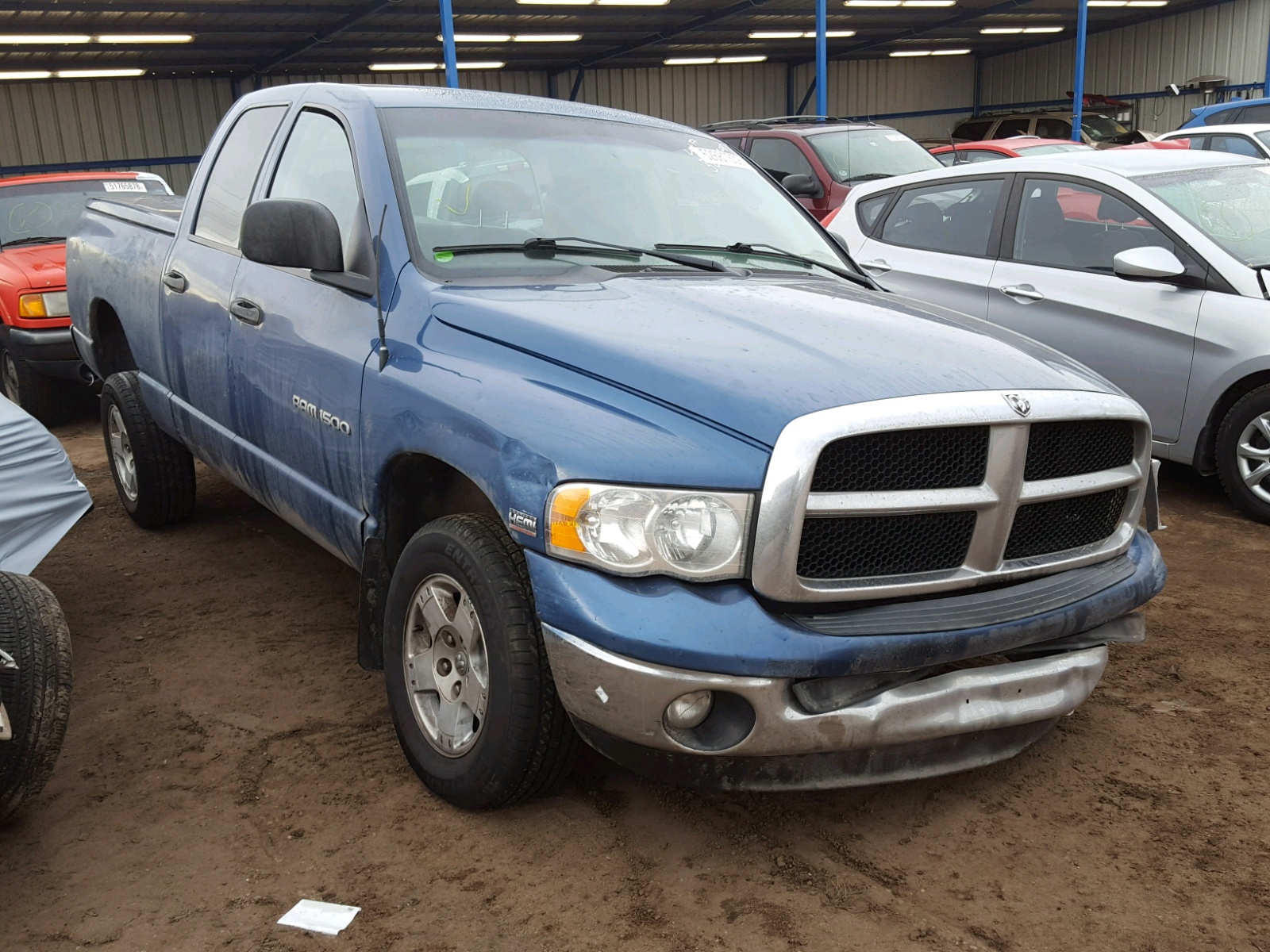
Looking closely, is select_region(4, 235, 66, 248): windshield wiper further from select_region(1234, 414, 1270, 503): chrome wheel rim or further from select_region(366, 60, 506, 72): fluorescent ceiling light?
select_region(366, 60, 506, 72): fluorescent ceiling light

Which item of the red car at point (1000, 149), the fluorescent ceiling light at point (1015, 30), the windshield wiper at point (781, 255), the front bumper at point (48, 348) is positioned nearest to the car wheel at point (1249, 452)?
the windshield wiper at point (781, 255)

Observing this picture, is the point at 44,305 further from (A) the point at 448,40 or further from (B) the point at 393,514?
(A) the point at 448,40

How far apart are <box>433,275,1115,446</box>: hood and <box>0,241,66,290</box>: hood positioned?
5477mm

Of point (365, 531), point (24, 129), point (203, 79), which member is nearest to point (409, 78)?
point (203, 79)

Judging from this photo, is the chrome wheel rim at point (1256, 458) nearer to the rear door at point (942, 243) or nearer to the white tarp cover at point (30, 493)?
the rear door at point (942, 243)

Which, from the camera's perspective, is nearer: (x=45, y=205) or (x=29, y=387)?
(x=29, y=387)

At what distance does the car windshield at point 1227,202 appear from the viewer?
5.37 meters

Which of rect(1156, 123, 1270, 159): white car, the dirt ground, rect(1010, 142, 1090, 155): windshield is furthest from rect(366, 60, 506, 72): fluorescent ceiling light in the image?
the dirt ground

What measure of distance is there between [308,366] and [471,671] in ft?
3.77

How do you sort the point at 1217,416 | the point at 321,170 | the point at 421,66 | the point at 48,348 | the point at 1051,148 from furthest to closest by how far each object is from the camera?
1. the point at 421,66
2. the point at 1051,148
3. the point at 48,348
4. the point at 1217,416
5. the point at 321,170

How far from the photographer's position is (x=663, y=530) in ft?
8.00

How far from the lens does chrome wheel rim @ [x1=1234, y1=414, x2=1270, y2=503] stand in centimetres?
514

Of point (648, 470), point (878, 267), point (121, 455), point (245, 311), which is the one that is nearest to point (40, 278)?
point (121, 455)

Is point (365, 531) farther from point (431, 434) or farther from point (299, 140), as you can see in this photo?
point (299, 140)
